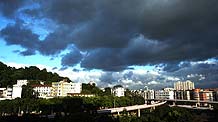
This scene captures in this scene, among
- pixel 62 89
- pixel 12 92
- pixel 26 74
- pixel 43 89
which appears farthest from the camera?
pixel 26 74

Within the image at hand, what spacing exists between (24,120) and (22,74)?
4545 inches

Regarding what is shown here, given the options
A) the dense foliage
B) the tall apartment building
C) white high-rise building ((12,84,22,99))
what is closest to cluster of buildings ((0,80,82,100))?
the tall apartment building

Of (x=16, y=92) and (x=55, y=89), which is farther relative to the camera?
(x=55, y=89)

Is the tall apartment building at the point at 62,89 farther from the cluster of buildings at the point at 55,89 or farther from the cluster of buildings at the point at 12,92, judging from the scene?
the cluster of buildings at the point at 12,92

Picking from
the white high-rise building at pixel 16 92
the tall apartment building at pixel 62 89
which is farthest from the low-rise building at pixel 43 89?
the white high-rise building at pixel 16 92

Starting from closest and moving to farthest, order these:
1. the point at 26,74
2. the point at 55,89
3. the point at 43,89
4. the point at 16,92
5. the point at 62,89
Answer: the point at 16,92
the point at 55,89
the point at 43,89
the point at 62,89
the point at 26,74

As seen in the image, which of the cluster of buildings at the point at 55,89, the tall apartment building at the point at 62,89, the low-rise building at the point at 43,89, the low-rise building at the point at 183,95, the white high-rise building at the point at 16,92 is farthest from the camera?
the low-rise building at the point at 183,95

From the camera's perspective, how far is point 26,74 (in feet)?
532

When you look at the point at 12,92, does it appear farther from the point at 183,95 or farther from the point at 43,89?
the point at 183,95

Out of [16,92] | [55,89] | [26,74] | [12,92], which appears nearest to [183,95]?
[55,89]

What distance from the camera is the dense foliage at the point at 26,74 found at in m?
144

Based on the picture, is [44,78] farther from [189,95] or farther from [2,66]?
[189,95]

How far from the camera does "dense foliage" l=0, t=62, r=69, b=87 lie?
14411cm

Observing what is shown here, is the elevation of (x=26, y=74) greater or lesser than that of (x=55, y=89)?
greater
